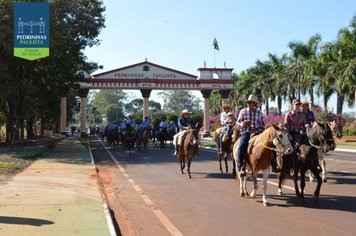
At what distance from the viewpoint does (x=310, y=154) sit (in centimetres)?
1090

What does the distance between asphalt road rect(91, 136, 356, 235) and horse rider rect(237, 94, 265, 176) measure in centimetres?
99

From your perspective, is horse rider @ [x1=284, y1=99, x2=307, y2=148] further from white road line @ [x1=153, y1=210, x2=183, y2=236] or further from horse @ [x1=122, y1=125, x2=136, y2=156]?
horse @ [x1=122, y1=125, x2=136, y2=156]

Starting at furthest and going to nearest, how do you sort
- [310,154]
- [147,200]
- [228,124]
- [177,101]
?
1. [177,101]
2. [228,124]
3. [147,200]
4. [310,154]

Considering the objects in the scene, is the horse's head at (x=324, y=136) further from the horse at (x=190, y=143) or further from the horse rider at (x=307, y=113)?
the horse at (x=190, y=143)

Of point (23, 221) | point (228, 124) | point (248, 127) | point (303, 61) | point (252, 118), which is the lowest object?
point (23, 221)

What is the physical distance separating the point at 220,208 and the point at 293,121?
3.12 meters

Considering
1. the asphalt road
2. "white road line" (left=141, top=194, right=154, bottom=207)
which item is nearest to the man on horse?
the asphalt road

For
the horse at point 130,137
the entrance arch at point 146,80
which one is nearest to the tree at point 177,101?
the entrance arch at point 146,80

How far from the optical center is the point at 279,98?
66438 mm

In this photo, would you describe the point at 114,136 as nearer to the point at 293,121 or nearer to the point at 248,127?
the point at 293,121

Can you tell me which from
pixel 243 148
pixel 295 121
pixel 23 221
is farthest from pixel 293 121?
pixel 23 221

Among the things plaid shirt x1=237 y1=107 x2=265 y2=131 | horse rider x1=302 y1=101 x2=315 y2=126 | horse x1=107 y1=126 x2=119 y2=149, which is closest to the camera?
plaid shirt x1=237 y1=107 x2=265 y2=131

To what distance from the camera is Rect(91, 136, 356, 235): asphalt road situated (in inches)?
332

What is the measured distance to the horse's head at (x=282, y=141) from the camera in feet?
32.9
